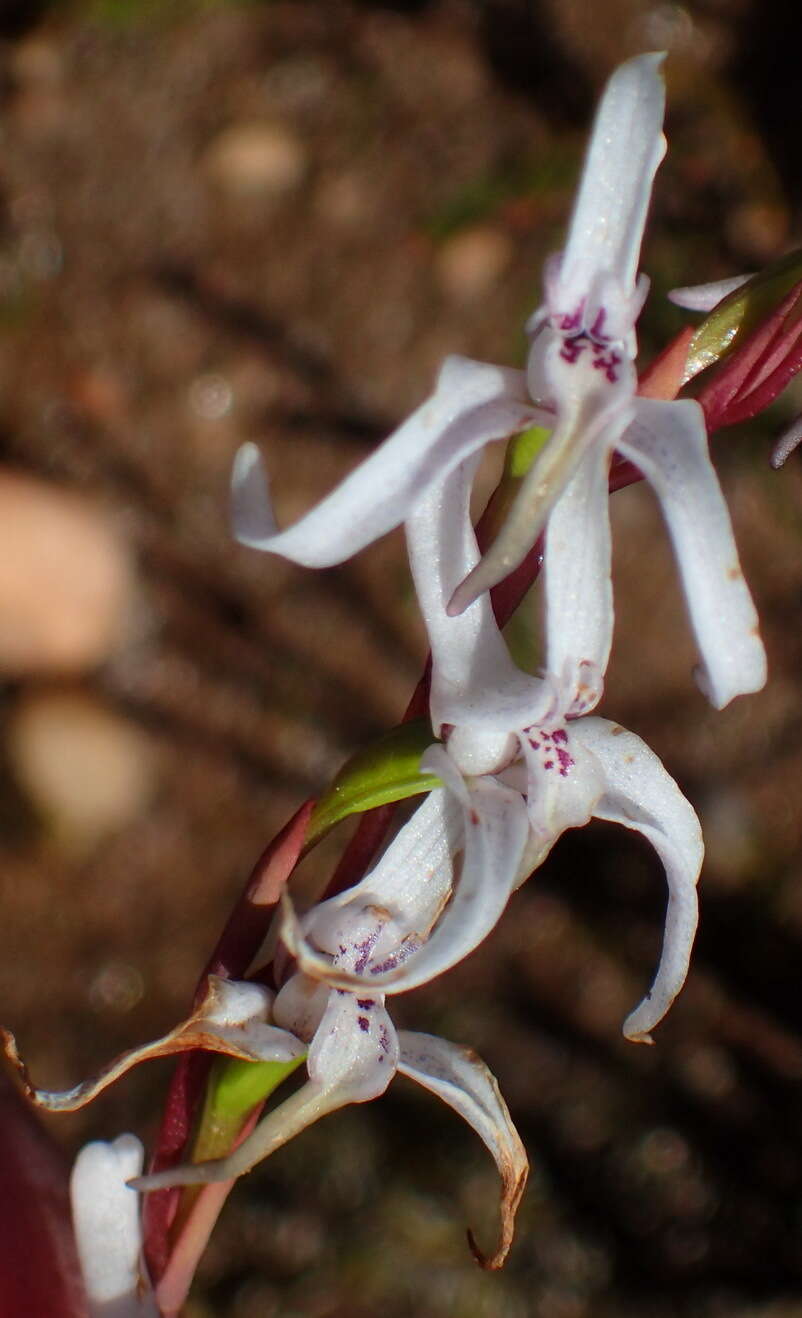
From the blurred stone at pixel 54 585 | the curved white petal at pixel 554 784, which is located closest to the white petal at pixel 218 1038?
the curved white petal at pixel 554 784

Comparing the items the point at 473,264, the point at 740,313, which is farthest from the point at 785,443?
the point at 473,264

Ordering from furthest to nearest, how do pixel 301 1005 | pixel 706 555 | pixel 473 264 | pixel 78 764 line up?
1. pixel 473 264
2. pixel 78 764
3. pixel 301 1005
4. pixel 706 555

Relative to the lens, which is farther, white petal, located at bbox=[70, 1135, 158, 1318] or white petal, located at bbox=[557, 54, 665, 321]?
white petal, located at bbox=[70, 1135, 158, 1318]

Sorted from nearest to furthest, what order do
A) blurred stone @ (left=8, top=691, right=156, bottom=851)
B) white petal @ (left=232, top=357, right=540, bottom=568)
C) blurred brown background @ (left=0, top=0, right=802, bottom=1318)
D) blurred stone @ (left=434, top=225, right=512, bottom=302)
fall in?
1. white petal @ (left=232, top=357, right=540, bottom=568)
2. blurred brown background @ (left=0, top=0, right=802, bottom=1318)
3. blurred stone @ (left=8, top=691, right=156, bottom=851)
4. blurred stone @ (left=434, top=225, right=512, bottom=302)

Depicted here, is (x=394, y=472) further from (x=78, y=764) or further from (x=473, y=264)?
(x=473, y=264)

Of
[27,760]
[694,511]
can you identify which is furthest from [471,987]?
[694,511]

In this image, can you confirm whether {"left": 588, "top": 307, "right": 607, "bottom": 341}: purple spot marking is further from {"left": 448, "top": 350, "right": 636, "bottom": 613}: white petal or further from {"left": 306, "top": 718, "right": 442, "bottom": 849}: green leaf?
{"left": 306, "top": 718, "right": 442, "bottom": 849}: green leaf

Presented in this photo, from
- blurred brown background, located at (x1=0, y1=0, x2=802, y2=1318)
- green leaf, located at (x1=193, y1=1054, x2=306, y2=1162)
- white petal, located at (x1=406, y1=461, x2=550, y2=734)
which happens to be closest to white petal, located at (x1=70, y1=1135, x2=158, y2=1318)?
green leaf, located at (x1=193, y1=1054, x2=306, y2=1162)
